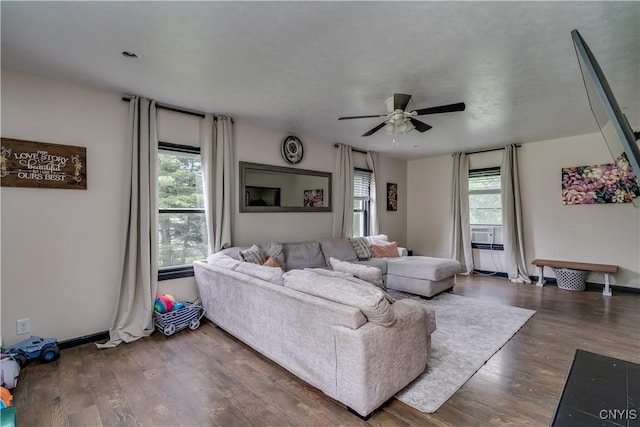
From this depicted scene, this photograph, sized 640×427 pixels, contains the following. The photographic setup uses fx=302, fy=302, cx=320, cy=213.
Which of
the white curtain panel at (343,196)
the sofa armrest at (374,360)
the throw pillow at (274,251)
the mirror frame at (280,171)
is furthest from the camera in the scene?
the white curtain panel at (343,196)

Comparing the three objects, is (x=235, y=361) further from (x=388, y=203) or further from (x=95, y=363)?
(x=388, y=203)

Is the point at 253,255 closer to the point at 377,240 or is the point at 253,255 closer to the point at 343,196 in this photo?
the point at 343,196

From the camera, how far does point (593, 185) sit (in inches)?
195

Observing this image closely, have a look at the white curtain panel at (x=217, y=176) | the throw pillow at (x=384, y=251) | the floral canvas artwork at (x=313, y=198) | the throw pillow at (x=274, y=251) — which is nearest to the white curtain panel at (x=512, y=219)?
the throw pillow at (x=384, y=251)

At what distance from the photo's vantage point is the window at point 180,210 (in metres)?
3.67

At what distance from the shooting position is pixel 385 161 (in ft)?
22.3

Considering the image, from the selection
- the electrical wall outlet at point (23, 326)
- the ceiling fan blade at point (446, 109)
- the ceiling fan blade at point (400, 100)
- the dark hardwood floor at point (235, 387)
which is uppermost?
the ceiling fan blade at point (400, 100)

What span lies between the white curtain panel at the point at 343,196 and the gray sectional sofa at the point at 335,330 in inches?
108

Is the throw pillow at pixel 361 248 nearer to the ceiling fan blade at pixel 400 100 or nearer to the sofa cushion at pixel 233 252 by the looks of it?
the sofa cushion at pixel 233 252

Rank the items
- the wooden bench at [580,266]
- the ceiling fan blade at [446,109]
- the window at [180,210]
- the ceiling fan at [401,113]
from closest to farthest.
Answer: the ceiling fan blade at [446,109], the ceiling fan at [401,113], the window at [180,210], the wooden bench at [580,266]

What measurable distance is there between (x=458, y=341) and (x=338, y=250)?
2253mm

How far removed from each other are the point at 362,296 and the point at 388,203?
508 cm

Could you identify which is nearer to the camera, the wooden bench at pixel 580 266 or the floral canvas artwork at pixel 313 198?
the wooden bench at pixel 580 266

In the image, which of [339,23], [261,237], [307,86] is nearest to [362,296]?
[339,23]
